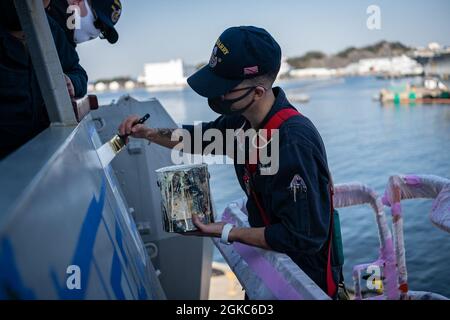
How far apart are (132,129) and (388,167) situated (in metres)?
17.3

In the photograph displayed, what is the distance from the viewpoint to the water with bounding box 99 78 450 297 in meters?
11.4

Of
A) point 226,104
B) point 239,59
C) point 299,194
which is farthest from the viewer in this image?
point 226,104

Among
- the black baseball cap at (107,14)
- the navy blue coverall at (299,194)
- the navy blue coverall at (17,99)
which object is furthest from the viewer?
the black baseball cap at (107,14)

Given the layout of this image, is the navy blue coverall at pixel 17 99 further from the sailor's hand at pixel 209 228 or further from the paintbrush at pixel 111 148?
the sailor's hand at pixel 209 228

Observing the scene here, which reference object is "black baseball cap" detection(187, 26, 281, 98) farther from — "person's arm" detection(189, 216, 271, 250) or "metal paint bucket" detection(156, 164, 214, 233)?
"person's arm" detection(189, 216, 271, 250)

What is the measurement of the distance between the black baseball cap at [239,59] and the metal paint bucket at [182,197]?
37cm

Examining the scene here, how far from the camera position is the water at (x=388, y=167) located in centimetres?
1143

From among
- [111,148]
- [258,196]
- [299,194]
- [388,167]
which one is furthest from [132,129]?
[388,167]

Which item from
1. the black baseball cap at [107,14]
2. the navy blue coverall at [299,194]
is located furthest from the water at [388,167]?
the navy blue coverall at [299,194]

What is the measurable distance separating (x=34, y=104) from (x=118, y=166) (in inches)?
84.6

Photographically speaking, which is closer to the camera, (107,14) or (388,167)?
(107,14)

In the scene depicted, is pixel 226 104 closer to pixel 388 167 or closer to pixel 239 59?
pixel 239 59

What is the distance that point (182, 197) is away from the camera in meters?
2.32

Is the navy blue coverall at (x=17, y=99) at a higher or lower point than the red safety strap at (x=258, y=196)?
higher
